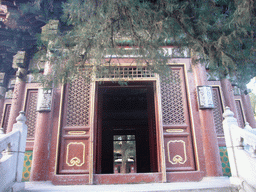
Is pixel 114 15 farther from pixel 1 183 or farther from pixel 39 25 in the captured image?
pixel 39 25

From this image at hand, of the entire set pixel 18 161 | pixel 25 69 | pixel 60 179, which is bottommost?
pixel 60 179

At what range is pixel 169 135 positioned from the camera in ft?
14.2

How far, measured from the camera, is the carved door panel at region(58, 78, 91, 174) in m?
4.08

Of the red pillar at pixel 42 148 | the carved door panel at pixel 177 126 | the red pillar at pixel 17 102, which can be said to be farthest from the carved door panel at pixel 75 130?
the carved door panel at pixel 177 126

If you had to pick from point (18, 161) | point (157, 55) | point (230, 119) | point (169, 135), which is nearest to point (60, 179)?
point (18, 161)

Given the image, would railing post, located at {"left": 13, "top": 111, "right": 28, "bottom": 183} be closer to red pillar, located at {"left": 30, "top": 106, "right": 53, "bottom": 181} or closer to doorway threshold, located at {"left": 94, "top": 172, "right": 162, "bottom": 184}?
red pillar, located at {"left": 30, "top": 106, "right": 53, "bottom": 181}

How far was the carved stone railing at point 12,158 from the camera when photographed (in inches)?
100

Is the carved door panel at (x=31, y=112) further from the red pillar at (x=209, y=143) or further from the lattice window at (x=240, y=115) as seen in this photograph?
the lattice window at (x=240, y=115)

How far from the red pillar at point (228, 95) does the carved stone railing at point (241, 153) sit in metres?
1.81

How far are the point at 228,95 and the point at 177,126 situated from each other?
1.66m

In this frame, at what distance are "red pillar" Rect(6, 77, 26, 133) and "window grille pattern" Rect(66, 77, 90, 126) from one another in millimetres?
1404

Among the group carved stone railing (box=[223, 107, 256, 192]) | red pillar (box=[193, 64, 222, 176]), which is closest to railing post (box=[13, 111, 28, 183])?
carved stone railing (box=[223, 107, 256, 192])

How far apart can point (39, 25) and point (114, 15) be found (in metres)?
3.61

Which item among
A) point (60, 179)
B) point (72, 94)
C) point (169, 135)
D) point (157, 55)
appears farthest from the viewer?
point (72, 94)
